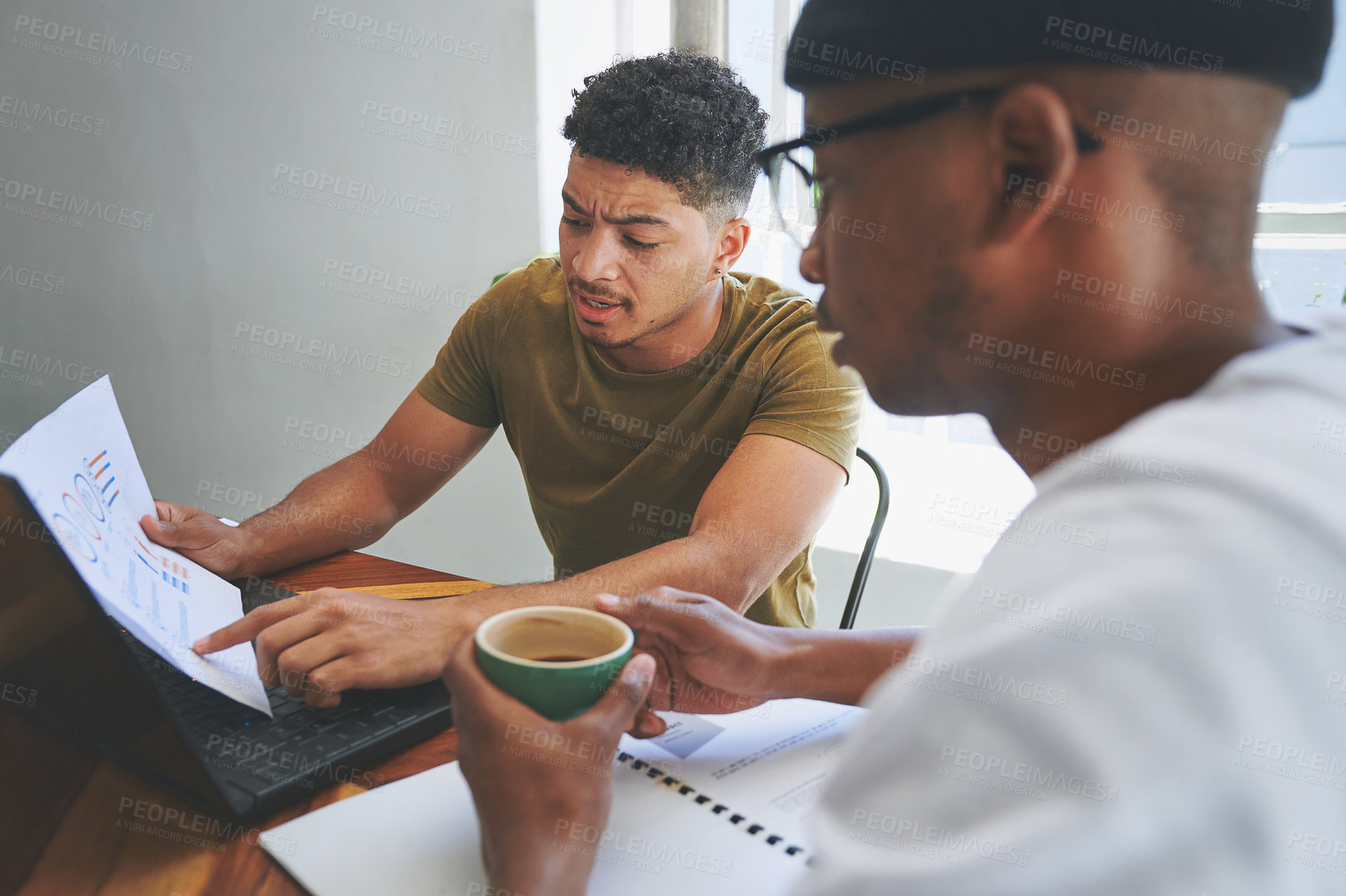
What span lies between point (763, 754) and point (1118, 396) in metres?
0.40

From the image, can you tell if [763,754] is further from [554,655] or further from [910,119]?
[910,119]

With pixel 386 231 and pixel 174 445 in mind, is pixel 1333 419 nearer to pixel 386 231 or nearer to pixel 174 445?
pixel 386 231

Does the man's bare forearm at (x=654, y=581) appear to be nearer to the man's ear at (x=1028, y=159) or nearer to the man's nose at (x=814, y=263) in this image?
the man's nose at (x=814, y=263)

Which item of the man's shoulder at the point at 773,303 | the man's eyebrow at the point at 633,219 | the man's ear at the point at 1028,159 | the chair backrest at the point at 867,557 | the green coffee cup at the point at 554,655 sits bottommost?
the chair backrest at the point at 867,557

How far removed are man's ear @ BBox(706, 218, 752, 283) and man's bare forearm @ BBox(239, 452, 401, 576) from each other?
25.4 inches

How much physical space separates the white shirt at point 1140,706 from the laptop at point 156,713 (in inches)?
17.9

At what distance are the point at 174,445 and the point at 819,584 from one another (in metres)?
1.98

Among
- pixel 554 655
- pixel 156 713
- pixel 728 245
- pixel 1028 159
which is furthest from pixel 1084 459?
pixel 728 245

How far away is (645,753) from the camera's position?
72cm

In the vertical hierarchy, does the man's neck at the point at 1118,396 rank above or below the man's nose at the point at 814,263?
below

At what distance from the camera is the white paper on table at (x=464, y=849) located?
56 centimetres

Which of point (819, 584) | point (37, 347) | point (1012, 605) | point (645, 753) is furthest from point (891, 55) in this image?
point (37, 347)

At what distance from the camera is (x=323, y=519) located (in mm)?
1306

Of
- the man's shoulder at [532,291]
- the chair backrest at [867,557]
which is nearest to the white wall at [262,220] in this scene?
the man's shoulder at [532,291]
